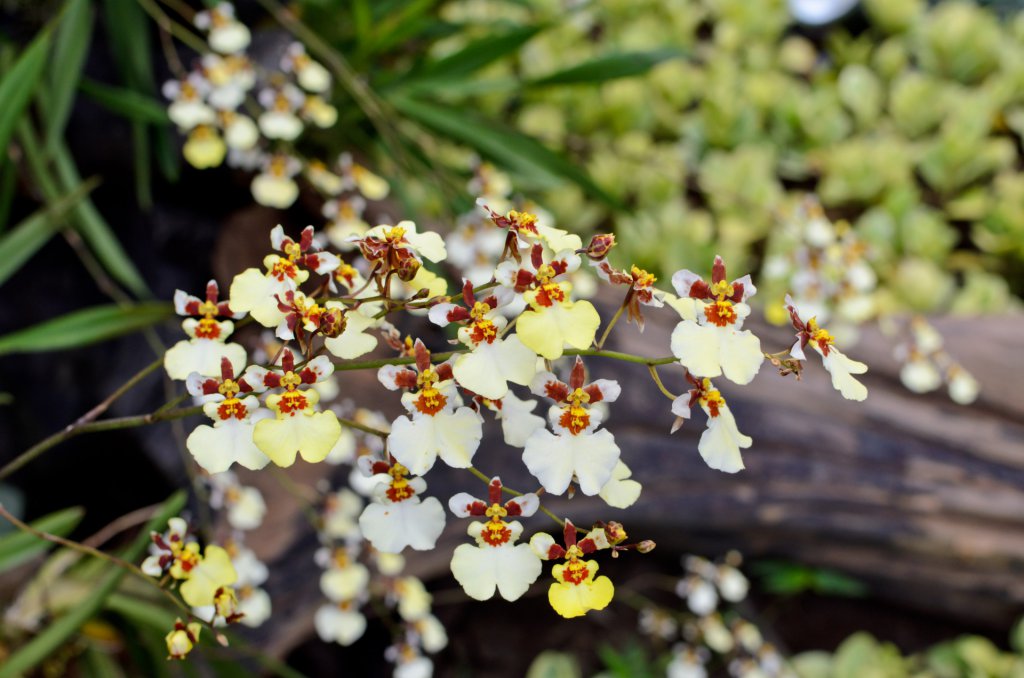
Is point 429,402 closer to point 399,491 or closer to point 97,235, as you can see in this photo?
point 399,491

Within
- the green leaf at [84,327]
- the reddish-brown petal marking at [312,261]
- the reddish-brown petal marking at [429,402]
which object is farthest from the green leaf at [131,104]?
the reddish-brown petal marking at [429,402]

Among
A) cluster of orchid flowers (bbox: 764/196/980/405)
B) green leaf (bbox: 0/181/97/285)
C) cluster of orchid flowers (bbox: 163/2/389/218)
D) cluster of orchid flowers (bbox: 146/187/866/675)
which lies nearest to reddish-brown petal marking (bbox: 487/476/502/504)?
cluster of orchid flowers (bbox: 146/187/866/675)

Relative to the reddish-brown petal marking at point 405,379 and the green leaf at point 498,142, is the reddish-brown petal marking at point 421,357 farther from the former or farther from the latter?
the green leaf at point 498,142

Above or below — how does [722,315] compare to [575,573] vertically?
above

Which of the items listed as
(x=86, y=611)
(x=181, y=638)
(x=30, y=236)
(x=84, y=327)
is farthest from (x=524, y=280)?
(x=30, y=236)

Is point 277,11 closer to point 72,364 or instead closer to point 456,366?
point 72,364

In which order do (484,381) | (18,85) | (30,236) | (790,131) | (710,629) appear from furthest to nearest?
(790,131) < (710,629) < (30,236) < (18,85) < (484,381)

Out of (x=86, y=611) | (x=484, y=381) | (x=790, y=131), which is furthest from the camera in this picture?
(x=790, y=131)
